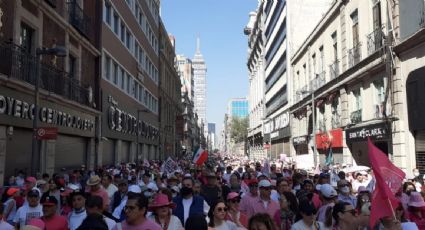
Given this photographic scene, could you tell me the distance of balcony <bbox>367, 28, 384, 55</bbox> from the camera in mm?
22150

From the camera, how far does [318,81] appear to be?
36.5 m

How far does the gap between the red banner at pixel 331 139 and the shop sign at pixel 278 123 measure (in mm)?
18936

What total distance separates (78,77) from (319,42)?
63.1 ft

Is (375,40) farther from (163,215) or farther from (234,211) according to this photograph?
(163,215)

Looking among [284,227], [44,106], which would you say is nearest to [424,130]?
[284,227]

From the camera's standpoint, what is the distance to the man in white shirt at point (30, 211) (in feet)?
24.8

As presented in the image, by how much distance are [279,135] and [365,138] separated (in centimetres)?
3368

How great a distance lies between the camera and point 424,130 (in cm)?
1878

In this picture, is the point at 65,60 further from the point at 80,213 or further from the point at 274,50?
the point at 274,50

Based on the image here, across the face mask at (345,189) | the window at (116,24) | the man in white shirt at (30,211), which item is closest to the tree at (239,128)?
the window at (116,24)

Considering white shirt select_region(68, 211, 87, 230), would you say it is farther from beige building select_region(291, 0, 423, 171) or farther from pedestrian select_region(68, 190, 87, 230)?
beige building select_region(291, 0, 423, 171)

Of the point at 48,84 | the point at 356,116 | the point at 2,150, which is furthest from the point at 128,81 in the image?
the point at 2,150

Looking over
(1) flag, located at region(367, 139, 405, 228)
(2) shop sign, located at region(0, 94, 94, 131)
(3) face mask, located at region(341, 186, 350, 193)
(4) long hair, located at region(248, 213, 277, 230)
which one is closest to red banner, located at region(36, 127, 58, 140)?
(2) shop sign, located at region(0, 94, 94, 131)

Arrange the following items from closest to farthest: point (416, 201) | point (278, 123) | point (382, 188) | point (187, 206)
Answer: point (382, 188)
point (416, 201)
point (187, 206)
point (278, 123)
